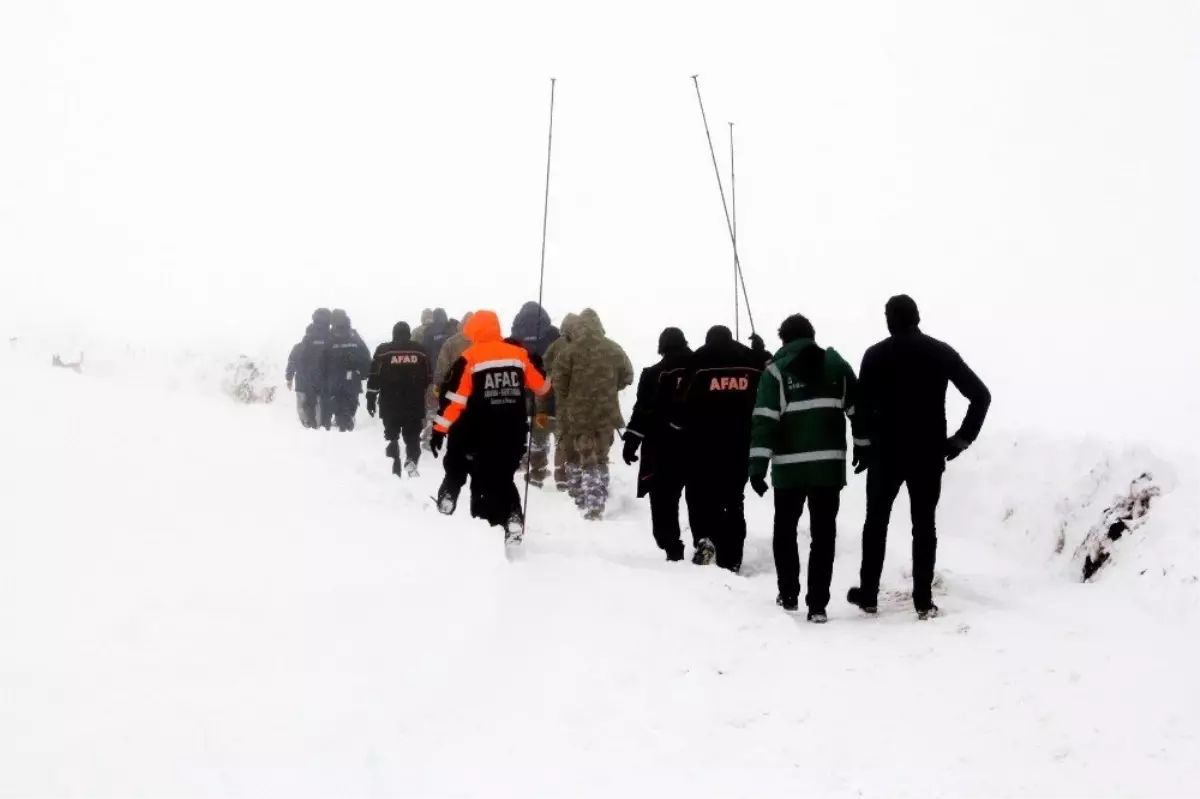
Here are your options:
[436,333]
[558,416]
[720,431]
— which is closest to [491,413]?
[720,431]

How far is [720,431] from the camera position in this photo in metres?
8.44

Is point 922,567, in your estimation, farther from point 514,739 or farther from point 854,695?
point 514,739

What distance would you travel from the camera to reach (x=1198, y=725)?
4586 mm

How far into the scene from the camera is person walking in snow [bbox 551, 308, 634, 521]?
11891 mm

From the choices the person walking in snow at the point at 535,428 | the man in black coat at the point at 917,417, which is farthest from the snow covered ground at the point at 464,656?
the person walking in snow at the point at 535,428

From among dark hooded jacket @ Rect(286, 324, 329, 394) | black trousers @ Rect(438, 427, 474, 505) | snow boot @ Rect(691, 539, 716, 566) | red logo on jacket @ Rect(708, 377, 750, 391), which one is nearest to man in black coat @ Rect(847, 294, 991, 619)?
red logo on jacket @ Rect(708, 377, 750, 391)

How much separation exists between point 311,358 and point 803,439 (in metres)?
11.3

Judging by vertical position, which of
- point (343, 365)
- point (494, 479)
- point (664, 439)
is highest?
point (343, 365)

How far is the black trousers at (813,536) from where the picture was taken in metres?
6.94

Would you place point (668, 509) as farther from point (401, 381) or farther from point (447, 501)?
point (401, 381)

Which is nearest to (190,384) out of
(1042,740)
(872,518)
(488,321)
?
(488,321)

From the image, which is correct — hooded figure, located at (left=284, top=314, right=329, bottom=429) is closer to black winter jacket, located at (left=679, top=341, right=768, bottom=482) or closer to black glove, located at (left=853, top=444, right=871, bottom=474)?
black winter jacket, located at (left=679, top=341, right=768, bottom=482)

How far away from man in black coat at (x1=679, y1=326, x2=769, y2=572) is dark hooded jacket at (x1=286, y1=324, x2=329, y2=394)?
935cm

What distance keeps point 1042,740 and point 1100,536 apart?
3418mm
